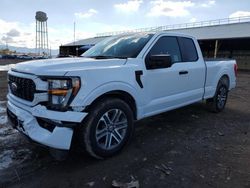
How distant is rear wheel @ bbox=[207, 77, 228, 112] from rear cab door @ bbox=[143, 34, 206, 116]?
999 mm

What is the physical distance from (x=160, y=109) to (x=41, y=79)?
227cm

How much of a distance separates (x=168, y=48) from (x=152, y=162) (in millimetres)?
2306

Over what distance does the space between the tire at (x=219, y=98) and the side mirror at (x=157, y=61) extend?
2941mm

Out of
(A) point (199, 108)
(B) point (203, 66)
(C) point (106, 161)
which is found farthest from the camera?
(A) point (199, 108)

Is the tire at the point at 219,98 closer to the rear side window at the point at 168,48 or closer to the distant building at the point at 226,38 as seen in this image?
the rear side window at the point at 168,48

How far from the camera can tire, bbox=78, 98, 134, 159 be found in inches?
133

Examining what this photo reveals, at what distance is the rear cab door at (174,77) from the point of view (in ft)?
14.1

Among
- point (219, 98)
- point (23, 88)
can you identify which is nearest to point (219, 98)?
point (219, 98)

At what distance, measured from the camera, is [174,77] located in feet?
15.5

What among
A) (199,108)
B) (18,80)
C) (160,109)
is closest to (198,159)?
(160,109)

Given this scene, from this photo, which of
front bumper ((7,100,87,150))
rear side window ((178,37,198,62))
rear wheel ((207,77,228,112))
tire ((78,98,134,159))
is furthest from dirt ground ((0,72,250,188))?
rear side window ((178,37,198,62))

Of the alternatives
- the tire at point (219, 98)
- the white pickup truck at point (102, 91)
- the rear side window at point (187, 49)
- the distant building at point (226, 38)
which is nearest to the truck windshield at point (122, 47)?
the white pickup truck at point (102, 91)

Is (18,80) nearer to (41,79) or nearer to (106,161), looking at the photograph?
(41,79)

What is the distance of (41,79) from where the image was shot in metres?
3.17
